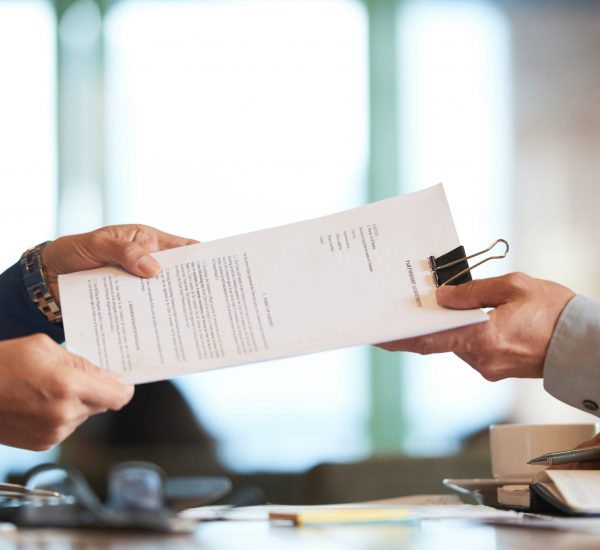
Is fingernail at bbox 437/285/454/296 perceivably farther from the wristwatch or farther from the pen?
the wristwatch

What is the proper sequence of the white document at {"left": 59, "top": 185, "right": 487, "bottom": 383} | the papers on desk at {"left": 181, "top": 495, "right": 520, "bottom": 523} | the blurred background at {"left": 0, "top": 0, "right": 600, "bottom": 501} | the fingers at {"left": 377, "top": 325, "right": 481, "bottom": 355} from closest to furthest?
the papers on desk at {"left": 181, "top": 495, "right": 520, "bottom": 523} → the white document at {"left": 59, "top": 185, "right": 487, "bottom": 383} → the fingers at {"left": 377, "top": 325, "right": 481, "bottom": 355} → the blurred background at {"left": 0, "top": 0, "right": 600, "bottom": 501}

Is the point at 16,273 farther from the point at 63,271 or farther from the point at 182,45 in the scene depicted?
the point at 182,45

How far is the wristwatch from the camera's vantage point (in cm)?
140

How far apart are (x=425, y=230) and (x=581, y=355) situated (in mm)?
235

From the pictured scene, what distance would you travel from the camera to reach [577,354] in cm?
110

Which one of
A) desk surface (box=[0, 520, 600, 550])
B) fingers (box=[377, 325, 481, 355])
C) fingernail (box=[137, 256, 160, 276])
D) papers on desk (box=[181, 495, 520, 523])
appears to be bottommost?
desk surface (box=[0, 520, 600, 550])

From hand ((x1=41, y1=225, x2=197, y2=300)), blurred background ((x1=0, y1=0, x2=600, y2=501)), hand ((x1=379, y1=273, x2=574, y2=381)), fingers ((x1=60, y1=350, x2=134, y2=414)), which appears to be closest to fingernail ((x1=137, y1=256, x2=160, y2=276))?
hand ((x1=41, y1=225, x2=197, y2=300))

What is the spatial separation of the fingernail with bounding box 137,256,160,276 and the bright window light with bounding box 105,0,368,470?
2.75 metres

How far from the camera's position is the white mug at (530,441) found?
1.21 metres

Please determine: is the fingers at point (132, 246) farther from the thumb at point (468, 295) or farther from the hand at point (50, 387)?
the thumb at point (468, 295)

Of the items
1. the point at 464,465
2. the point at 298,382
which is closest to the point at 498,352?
the point at 464,465

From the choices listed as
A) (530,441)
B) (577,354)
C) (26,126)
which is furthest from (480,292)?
(26,126)

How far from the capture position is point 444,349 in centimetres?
116

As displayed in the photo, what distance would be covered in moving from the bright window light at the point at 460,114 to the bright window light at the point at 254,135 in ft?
0.71
